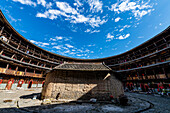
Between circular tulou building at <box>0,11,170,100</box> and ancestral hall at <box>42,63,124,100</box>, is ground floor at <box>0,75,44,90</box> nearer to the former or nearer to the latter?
circular tulou building at <box>0,11,170,100</box>

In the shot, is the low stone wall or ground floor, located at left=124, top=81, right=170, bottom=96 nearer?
the low stone wall

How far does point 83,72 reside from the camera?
26.7ft

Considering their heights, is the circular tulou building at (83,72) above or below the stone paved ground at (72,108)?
above

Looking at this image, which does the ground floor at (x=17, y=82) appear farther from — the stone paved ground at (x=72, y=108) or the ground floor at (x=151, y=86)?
the ground floor at (x=151, y=86)

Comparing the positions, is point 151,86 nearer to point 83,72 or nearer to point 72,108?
point 83,72

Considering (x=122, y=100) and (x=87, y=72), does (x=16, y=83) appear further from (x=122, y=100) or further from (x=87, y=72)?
(x=122, y=100)

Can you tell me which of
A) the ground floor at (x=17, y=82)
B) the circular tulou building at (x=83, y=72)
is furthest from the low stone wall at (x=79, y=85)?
the ground floor at (x=17, y=82)

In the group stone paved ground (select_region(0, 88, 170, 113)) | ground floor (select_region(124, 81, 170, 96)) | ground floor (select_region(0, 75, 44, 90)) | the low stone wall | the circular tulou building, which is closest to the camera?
stone paved ground (select_region(0, 88, 170, 113))

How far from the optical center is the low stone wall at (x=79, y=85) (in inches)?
287

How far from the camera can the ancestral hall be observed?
729cm

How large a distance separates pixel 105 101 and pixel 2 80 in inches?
954

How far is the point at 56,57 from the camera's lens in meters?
36.7

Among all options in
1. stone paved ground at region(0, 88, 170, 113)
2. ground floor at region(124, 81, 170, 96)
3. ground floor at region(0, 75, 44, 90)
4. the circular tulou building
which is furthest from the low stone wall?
ground floor at region(0, 75, 44, 90)

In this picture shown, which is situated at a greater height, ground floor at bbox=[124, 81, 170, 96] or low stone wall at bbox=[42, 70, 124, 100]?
low stone wall at bbox=[42, 70, 124, 100]
